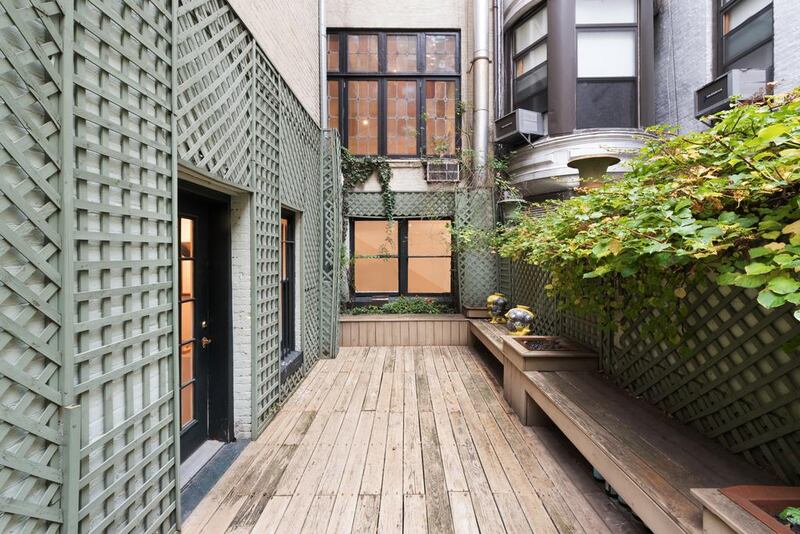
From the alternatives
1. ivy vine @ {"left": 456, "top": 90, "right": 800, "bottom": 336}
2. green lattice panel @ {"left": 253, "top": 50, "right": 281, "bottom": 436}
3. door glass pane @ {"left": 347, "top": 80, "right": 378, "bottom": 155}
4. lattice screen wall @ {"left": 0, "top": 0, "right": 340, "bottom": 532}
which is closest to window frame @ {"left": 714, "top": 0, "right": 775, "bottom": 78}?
ivy vine @ {"left": 456, "top": 90, "right": 800, "bottom": 336}

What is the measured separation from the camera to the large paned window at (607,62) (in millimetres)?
5141

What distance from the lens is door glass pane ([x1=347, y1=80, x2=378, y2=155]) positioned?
6652mm

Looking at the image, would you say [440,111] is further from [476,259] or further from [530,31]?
[476,259]

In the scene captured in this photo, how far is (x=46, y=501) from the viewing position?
1176mm

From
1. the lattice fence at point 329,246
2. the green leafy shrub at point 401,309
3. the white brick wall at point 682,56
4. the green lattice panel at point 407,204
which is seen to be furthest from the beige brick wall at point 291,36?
the white brick wall at point 682,56

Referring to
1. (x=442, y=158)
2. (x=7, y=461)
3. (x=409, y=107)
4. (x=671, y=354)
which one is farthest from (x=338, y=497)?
(x=409, y=107)

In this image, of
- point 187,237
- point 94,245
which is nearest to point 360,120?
point 187,237

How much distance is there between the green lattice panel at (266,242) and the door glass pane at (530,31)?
14.8 feet

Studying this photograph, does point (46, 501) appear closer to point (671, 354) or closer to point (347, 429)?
point (347, 429)

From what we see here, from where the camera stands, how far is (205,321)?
8.82 feet

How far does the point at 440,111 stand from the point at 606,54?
2751 millimetres

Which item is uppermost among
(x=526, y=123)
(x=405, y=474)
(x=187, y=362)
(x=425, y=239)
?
(x=526, y=123)

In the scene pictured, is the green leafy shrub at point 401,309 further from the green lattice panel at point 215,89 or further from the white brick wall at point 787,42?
the white brick wall at point 787,42

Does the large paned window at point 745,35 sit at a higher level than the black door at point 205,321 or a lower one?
higher
